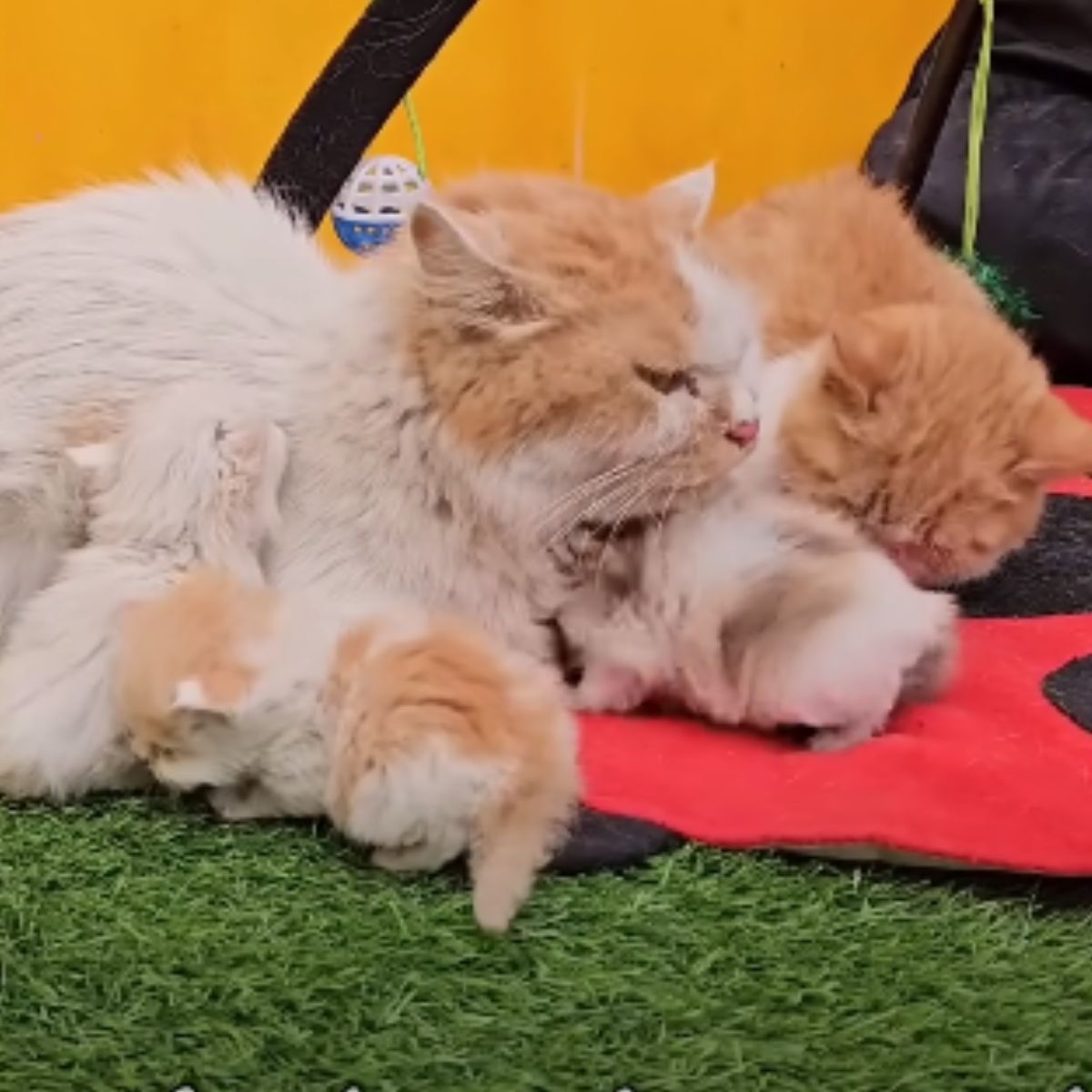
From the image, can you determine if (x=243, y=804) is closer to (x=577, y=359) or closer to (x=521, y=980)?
(x=521, y=980)

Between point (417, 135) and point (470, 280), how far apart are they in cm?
119

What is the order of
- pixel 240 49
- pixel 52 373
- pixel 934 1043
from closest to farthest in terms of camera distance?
pixel 934 1043, pixel 52 373, pixel 240 49

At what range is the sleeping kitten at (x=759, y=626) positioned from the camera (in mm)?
994

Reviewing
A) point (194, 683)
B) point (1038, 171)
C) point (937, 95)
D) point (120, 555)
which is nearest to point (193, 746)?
point (194, 683)

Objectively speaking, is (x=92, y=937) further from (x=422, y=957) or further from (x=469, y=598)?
(x=469, y=598)

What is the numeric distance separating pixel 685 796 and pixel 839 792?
A: 9cm

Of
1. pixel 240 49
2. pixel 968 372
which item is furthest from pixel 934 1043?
pixel 240 49

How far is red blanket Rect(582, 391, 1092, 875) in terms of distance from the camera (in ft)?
2.98

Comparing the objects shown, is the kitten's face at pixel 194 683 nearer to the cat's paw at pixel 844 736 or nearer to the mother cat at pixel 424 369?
the mother cat at pixel 424 369

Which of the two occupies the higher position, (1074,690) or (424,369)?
(424,369)

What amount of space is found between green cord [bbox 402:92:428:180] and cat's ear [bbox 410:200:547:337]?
1.13 metres

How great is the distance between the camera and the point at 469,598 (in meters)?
1.03

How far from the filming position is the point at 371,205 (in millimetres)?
1853

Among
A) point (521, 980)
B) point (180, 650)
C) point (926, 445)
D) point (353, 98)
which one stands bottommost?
point (521, 980)
